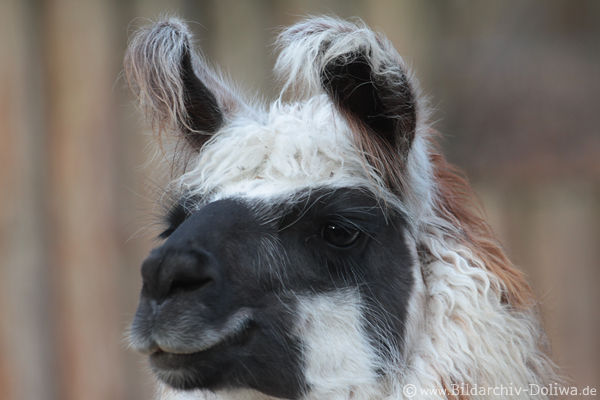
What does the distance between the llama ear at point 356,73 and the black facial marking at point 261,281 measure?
0.22 metres

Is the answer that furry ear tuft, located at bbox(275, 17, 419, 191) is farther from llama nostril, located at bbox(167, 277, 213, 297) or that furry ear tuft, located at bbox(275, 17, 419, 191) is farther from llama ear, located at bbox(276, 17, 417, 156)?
llama nostril, located at bbox(167, 277, 213, 297)

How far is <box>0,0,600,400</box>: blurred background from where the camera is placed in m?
4.54

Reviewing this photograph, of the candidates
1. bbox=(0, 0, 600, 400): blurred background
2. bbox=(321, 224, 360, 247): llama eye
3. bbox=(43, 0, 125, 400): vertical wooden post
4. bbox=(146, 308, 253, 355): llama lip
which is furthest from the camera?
bbox=(43, 0, 125, 400): vertical wooden post

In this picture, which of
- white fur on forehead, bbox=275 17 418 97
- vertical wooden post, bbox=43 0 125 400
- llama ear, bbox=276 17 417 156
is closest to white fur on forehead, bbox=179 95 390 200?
llama ear, bbox=276 17 417 156

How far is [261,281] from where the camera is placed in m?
2.11

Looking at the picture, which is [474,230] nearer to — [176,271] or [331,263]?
[331,263]

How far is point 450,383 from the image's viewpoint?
2.22 m

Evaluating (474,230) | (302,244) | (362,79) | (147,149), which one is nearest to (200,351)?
(302,244)

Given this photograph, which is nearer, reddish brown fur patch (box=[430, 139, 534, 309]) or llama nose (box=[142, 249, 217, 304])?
llama nose (box=[142, 249, 217, 304])

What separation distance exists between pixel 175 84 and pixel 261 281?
31.4 inches

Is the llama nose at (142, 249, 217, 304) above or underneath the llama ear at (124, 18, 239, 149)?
underneath

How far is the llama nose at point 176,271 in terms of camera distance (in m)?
1.98

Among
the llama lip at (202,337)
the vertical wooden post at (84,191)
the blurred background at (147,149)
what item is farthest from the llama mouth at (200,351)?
the vertical wooden post at (84,191)

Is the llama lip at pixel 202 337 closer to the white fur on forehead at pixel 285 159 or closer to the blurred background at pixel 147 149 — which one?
the white fur on forehead at pixel 285 159
